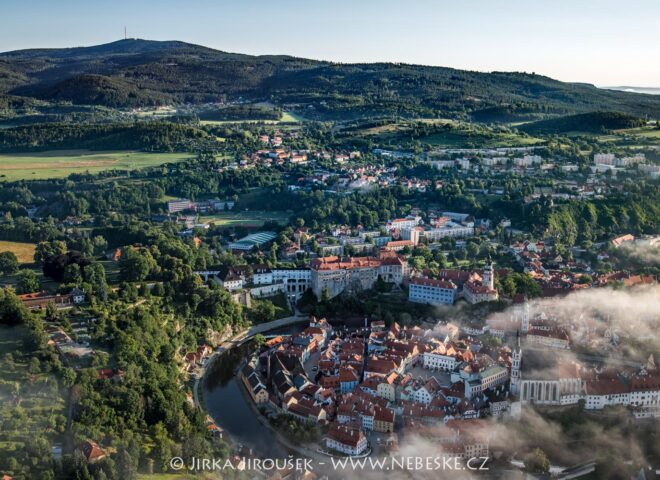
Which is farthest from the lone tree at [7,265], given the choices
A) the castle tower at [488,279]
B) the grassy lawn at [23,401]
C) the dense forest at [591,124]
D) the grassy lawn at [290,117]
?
the grassy lawn at [290,117]

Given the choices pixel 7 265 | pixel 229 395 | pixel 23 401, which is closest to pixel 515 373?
pixel 229 395

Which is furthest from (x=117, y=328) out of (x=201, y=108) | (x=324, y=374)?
(x=201, y=108)

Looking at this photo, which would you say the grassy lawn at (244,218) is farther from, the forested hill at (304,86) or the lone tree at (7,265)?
the forested hill at (304,86)

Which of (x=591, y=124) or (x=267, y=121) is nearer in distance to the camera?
(x=591, y=124)

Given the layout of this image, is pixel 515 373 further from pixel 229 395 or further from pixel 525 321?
pixel 229 395

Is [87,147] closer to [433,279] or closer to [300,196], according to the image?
[300,196]
